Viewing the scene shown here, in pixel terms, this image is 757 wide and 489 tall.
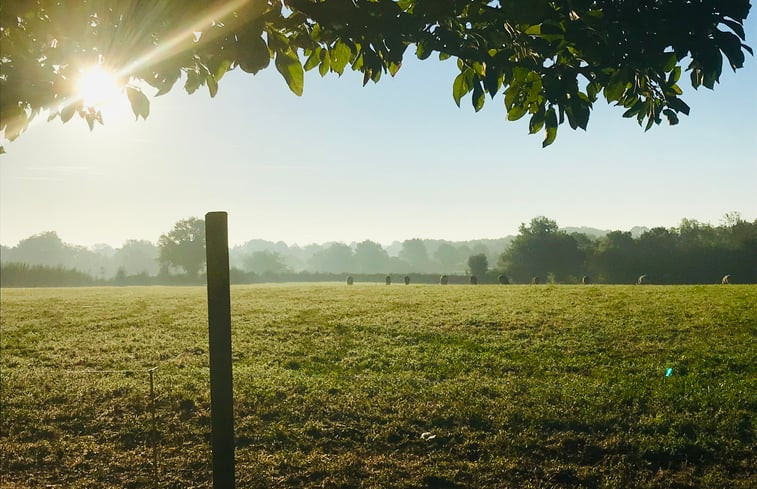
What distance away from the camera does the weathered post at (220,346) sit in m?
3.83

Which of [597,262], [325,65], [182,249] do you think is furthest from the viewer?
[182,249]

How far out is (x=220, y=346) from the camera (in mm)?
3883

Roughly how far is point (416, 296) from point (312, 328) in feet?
38.4

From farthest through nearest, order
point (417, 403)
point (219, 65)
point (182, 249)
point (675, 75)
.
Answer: point (182, 249), point (417, 403), point (219, 65), point (675, 75)

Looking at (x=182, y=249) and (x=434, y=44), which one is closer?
(x=434, y=44)

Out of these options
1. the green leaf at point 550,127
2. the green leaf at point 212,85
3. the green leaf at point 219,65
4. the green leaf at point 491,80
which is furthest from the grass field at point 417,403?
the green leaf at point 491,80

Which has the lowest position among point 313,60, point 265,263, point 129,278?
point 129,278

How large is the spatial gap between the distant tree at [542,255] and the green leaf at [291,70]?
79.1 meters

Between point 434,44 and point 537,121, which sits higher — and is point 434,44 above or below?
above

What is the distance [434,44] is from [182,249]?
11594 cm

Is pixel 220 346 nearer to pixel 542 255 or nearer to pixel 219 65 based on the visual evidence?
pixel 219 65

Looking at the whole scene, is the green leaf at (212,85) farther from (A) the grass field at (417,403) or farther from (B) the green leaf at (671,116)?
(B) the green leaf at (671,116)

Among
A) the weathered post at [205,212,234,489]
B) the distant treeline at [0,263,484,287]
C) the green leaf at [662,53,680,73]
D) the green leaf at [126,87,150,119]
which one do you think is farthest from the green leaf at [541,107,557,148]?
the distant treeline at [0,263,484,287]

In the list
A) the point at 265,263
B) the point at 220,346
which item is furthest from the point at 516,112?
the point at 265,263
